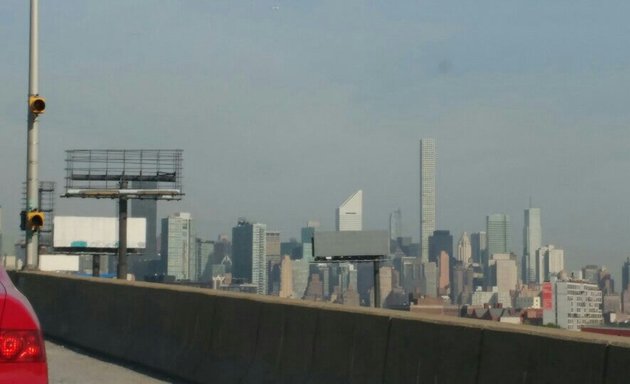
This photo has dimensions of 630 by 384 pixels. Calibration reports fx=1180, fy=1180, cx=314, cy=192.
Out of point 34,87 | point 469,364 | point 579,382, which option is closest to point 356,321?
point 469,364

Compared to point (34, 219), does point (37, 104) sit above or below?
above

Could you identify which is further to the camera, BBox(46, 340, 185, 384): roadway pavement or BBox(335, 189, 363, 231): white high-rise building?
BBox(335, 189, 363, 231): white high-rise building

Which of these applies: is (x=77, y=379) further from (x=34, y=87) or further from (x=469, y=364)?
(x=34, y=87)

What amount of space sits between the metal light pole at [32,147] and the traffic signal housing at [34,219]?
7 cm

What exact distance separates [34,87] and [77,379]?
11666 mm

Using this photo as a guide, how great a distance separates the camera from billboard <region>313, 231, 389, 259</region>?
9269 cm

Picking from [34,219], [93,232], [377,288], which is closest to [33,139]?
[34,219]

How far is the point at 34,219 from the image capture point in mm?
24266

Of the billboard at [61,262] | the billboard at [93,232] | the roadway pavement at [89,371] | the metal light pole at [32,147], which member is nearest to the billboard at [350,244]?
the billboard at [93,232]

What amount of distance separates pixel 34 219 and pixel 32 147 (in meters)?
1.54

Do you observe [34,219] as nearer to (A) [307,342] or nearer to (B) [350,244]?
(A) [307,342]

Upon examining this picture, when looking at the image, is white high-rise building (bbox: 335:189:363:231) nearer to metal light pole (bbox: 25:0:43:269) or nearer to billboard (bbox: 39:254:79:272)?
billboard (bbox: 39:254:79:272)

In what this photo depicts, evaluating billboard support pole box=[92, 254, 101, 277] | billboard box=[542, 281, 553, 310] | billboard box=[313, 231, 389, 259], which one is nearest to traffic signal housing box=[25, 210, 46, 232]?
billboard support pole box=[92, 254, 101, 277]

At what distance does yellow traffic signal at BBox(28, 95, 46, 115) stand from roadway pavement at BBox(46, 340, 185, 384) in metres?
7.84
